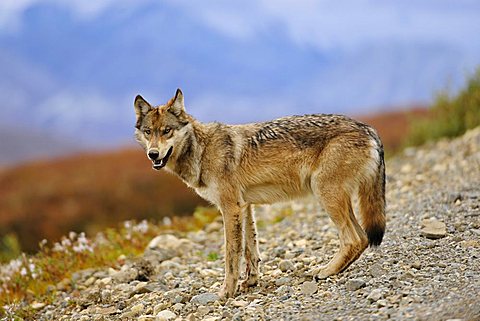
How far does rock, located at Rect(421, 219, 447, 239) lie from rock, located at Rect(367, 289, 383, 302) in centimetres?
196

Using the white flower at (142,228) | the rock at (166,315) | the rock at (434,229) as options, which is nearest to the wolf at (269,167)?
the rock at (166,315)

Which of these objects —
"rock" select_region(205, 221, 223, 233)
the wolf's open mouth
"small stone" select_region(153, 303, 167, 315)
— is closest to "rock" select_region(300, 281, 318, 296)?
"small stone" select_region(153, 303, 167, 315)

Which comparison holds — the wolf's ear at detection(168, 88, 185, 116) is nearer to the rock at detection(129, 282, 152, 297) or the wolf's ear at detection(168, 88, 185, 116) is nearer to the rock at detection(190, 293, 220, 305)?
the rock at detection(190, 293, 220, 305)

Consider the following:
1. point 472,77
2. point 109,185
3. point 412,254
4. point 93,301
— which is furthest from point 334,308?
point 109,185

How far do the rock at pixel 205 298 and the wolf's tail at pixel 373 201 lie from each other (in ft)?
5.99

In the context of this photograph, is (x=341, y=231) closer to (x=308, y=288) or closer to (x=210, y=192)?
(x=308, y=288)

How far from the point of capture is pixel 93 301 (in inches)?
320

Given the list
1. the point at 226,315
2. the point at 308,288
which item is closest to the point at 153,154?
the point at 226,315

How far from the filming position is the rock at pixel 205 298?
22.9 feet

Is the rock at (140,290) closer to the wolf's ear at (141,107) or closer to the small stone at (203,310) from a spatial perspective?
the small stone at (203,310)

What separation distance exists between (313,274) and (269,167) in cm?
133

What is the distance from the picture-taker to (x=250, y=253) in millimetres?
7531

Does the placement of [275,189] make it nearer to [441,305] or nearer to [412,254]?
[412,254]

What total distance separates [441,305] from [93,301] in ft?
14.9
